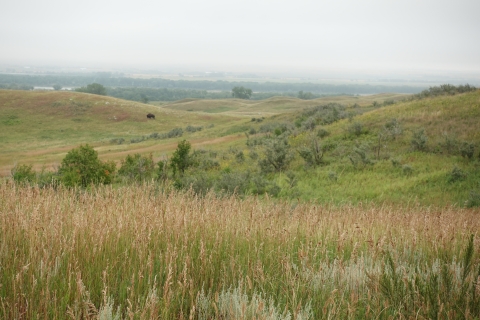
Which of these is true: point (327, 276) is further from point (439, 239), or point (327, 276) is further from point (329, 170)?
point (329, 170)

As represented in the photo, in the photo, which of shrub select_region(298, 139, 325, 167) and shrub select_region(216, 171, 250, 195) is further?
shrub select_region(298, 139, 325, 167)

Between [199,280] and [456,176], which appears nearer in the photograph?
[199,280]

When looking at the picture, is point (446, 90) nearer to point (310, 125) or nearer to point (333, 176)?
point (310, 125)

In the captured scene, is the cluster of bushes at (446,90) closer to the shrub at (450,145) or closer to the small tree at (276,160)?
the shrub at (450,145)

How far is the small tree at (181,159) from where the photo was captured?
1833cm

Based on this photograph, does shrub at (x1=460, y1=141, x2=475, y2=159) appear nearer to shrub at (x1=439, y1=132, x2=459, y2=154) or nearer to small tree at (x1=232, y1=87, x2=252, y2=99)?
shrub at (x1=439, y1=132, x2=459, y2=154)

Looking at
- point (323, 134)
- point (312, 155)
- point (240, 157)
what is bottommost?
point (240, 157)

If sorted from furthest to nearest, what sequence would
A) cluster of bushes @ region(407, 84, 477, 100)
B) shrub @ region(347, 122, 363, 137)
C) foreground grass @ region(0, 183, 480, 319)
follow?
cluster of bushes @ region(407, 84, 477, 100)
shrub @ region(347, 122, 363, 137)
foreground grass @ region(0, 183, 480, 319)

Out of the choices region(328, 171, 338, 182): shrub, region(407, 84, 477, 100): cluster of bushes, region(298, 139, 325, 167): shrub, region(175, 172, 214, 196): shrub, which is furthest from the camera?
region(407, 84, 477, 100): cluster of bushes

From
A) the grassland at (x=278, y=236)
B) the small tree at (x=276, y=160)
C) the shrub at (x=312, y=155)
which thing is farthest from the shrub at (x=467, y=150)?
the small tree at (x=276, y=160)

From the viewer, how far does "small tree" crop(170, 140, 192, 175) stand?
18.3 m

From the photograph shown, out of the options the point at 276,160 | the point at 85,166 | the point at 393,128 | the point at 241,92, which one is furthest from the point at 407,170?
the point at 241,92

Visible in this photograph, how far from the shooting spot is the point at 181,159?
18578 mm

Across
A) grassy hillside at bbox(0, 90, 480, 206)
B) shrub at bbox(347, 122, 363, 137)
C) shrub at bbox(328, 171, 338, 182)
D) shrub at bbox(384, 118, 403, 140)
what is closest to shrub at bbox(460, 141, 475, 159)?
grassy hillside at bbox(0, 90, 480, 206)
